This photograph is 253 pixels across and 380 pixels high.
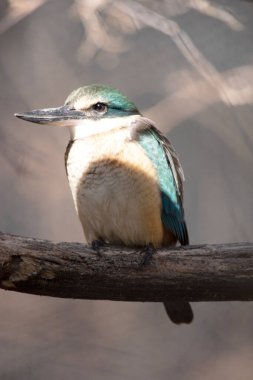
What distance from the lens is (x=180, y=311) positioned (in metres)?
1.91

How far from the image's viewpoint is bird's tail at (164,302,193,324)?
190 centimetres

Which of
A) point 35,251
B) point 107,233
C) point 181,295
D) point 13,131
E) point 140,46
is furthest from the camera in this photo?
point 140,46

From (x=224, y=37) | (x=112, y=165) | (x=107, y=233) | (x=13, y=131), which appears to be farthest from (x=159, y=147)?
(x=224, y=37)

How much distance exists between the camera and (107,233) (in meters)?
1.88

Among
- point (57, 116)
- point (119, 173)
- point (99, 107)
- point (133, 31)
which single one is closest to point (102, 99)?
point (99, 107)

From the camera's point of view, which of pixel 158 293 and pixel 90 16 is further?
pixel 90 16

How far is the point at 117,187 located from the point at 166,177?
17 cm

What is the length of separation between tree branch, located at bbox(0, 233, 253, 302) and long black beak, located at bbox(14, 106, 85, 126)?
441mm

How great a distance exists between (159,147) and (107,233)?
29 centimetres

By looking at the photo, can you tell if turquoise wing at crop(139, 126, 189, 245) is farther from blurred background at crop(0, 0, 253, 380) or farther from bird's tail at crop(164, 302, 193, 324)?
blurred background at crop(0, 0, 253, 380)

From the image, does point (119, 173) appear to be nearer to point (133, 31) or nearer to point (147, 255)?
point (147, 255)

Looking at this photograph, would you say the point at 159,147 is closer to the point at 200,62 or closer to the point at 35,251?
the point at 35,251

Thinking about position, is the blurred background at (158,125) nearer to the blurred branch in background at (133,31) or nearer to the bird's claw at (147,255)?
the blurred branch in background at (133,31)

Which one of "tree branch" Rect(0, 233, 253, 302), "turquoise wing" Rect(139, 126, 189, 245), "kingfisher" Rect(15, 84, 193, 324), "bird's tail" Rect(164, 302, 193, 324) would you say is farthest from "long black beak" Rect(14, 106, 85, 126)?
"bird's tail" Rect(164, 302, 193, 324)
